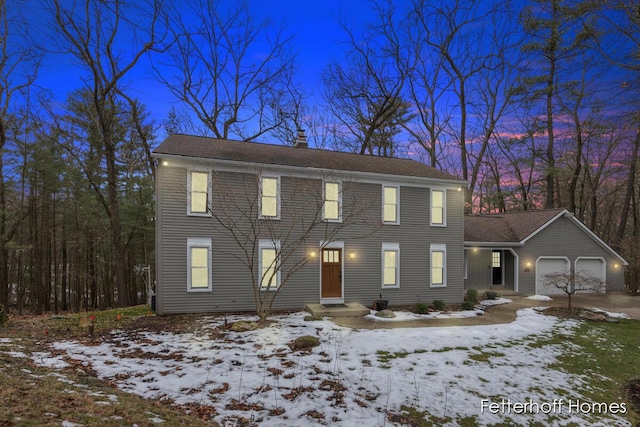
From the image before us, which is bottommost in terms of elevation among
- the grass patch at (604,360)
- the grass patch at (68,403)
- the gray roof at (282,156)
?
the grass patch at (604,360)

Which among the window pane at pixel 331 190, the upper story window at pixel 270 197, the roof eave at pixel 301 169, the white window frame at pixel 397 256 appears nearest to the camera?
the roof eave at pixel 301 169

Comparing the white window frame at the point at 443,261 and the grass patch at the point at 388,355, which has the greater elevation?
the white window frame at the point at 443,261

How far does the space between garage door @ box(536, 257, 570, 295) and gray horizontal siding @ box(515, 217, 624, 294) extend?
0.30 meters

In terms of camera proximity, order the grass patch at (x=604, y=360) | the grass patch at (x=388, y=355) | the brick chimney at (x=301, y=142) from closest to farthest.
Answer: the grass patch at (x=604, y=360), the grass patch at (x=388, y=355), the brick chimney at (x=301, y=142)

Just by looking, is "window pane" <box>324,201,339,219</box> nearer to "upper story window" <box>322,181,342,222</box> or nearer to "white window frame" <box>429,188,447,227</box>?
"upper story window" <box>322,181,342,222</box>

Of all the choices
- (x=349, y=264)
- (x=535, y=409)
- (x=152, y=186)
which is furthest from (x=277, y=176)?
(x=152, y=186)

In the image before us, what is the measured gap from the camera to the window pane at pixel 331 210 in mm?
14119

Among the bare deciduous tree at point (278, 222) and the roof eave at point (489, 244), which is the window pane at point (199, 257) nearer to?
the bare deciduous tree at point (278, 222)

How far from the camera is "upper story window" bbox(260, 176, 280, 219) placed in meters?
13.3

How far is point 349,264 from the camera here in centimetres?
1433

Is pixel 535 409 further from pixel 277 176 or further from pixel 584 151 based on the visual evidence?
pixel 584 151

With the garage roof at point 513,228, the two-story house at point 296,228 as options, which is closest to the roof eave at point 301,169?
the two-story house at point 296,228

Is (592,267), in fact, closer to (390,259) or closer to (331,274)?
(390,259)

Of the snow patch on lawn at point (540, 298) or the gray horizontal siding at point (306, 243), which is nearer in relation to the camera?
the gray horizontal siding at point (306, 243)
